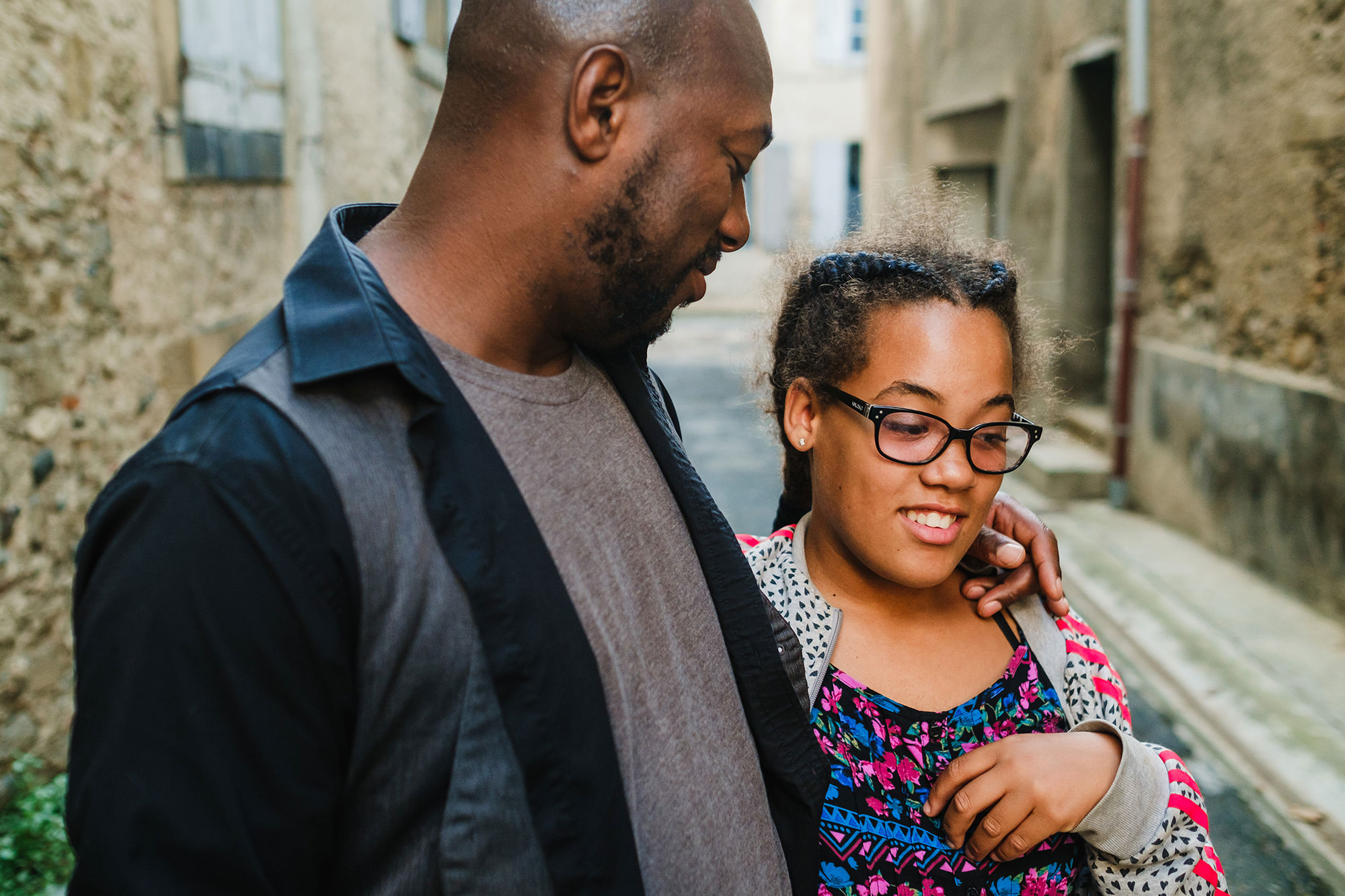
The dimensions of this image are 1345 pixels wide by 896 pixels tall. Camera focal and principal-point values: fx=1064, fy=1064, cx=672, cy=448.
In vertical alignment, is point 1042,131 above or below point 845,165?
below

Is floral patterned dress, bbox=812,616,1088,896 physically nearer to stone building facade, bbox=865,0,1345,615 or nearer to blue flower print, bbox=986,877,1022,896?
blue flower print, bbox=986,877,1022,896

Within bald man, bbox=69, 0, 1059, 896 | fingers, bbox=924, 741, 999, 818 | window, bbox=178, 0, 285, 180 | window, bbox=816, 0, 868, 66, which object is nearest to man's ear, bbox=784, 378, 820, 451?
bald man, bbox=69, 0, 1059, 896

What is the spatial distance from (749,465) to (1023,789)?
20.8 feet

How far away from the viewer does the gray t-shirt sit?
1.20m

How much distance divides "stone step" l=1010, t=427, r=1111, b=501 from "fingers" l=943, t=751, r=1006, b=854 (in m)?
5.59

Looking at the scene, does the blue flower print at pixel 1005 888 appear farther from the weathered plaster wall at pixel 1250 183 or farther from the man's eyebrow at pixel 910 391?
the weathered plaster wall at pixel 1250 183

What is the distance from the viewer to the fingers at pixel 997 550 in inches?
68.1

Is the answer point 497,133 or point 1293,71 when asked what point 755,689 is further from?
point 1293,71

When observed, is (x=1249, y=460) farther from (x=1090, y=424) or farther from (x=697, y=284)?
(x=697, y=284)

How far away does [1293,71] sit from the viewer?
477cm

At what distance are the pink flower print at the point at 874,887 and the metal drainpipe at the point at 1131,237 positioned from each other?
18.3 ft

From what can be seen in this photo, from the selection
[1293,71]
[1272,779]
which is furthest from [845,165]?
[1272,779]

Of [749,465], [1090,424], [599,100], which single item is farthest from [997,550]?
[1090,424]

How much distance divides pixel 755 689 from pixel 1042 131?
798cm
